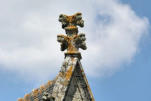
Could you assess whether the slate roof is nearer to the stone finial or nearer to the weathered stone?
the weathered stone

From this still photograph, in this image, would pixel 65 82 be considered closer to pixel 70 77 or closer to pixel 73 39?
pixel 70 77

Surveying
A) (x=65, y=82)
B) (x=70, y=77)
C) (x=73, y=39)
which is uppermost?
(x=73, y=39)

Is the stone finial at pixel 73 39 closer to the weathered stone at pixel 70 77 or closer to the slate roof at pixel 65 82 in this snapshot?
the weathered stone at pixel 70 77

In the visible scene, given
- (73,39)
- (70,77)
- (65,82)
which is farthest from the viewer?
(73,39)

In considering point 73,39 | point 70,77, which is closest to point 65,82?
point 70,77

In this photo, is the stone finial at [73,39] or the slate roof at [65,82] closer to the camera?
the slate roof at [65,82]

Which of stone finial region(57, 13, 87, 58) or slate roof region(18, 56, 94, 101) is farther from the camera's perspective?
stone finial region(57, 13, 87, 58)

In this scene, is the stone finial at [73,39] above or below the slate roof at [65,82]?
above

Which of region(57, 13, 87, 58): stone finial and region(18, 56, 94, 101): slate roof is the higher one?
region(57, 13, 87, 58): stone finial

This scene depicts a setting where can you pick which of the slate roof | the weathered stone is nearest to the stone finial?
the weathered stone

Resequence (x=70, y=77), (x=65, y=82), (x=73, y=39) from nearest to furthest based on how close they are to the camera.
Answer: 1. (x=65, y=82)
2. (x=70, y=77)
3. (x=73, y=39)

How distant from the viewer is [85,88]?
1162cm

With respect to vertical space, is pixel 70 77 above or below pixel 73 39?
below

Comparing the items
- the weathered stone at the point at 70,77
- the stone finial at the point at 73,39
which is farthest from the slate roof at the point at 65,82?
the stone finial at the point at 73,39
